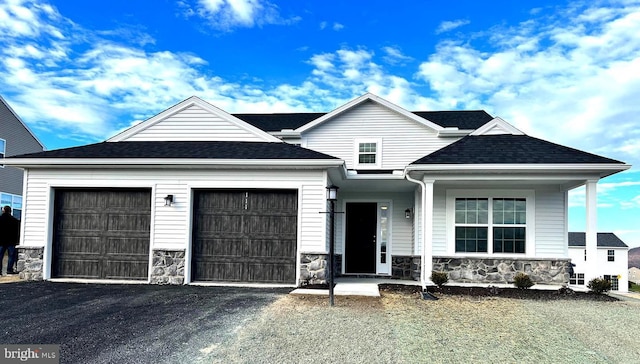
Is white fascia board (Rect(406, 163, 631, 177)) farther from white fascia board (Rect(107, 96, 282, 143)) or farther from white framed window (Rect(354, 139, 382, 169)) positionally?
white fascia board (Rect(107, 96, 282, 143))

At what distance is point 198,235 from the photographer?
8.88m

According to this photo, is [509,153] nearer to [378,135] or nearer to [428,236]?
[428,236]

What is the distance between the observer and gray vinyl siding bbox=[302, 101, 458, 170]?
11797mm

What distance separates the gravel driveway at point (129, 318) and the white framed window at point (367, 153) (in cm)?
516

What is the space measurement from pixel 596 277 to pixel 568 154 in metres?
2.76

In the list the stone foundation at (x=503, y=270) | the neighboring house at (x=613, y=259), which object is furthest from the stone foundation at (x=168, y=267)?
the neighboring house at (x=613, y=259)

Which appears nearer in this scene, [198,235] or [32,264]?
[198,235]

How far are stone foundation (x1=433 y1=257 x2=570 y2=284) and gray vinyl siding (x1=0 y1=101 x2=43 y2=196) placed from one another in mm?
19254

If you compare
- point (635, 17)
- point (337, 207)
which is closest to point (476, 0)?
point (635, 17)

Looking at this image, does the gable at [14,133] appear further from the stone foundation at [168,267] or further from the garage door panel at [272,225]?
the garage door panel at [272,225]

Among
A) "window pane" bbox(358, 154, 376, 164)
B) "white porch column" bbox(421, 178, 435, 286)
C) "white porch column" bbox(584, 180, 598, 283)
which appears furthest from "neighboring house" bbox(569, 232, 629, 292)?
"white porch column" bbox(421, 178, 435, 286)

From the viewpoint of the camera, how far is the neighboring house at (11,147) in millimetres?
17234

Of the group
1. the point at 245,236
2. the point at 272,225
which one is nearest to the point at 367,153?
the point at 272,225

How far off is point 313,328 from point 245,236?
4011 millimetres
